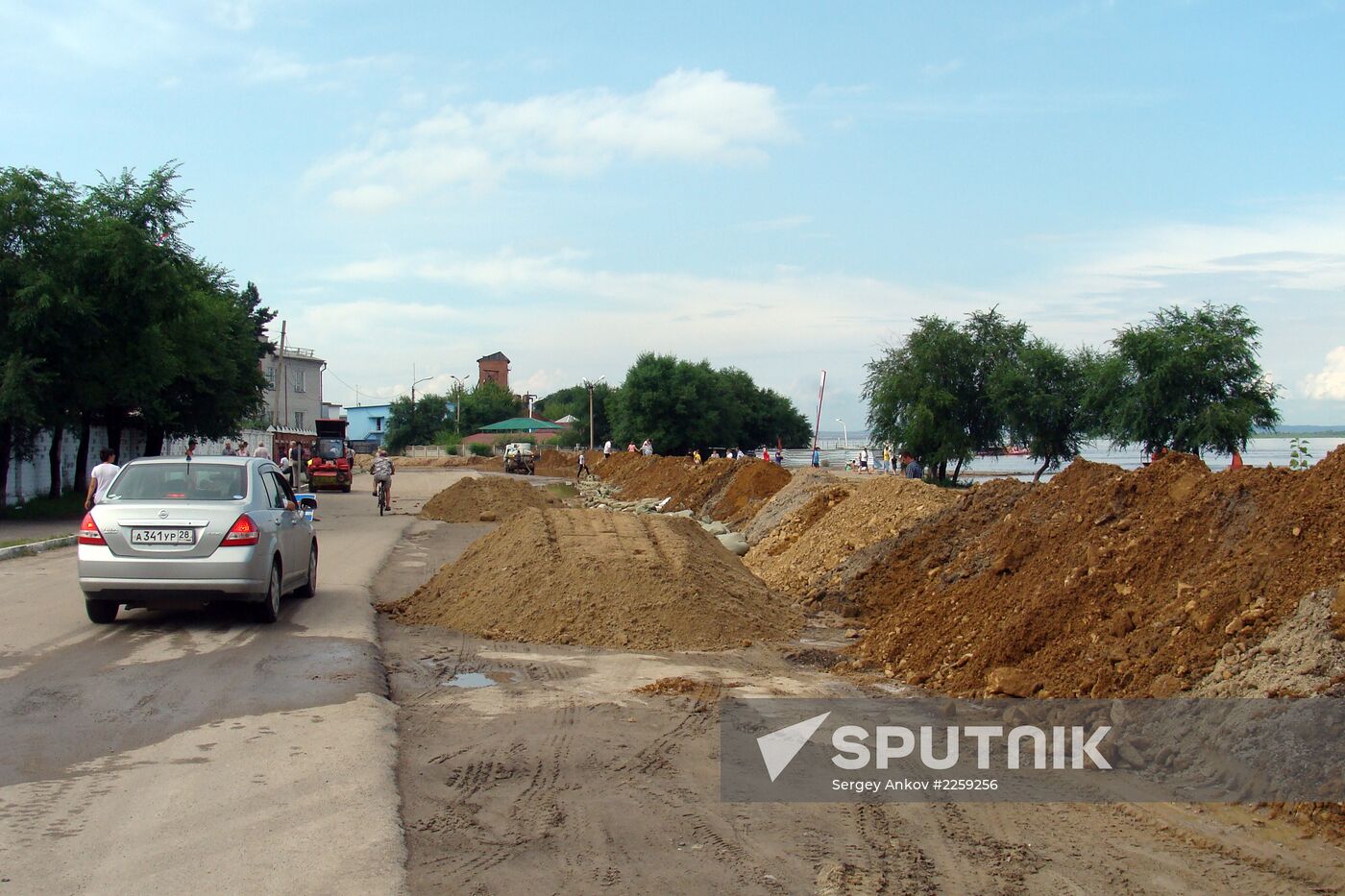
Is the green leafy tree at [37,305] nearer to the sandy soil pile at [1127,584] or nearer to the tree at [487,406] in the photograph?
the sandy soil pile at [1127,584]

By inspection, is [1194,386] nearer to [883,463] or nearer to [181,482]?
[883,463]

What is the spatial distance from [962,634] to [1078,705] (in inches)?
86.6

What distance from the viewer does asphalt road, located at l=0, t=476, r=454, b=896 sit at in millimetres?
4730

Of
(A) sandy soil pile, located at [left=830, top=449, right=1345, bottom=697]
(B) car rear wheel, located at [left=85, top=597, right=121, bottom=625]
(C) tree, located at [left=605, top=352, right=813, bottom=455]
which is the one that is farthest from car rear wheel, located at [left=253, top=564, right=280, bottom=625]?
Answer: (C) tree, located at [left=605, top=352, right=813, bottom=455]

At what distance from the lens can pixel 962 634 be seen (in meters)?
9.93

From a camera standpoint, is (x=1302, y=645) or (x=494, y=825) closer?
(x=494, y=825)

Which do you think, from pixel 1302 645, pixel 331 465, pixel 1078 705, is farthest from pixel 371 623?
pixel 331 465

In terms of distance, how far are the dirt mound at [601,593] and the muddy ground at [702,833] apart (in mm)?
3231

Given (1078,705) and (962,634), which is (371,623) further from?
(1078,705)

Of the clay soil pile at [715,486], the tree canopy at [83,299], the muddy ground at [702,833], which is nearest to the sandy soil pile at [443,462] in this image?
the clay soil pile at [715,486]

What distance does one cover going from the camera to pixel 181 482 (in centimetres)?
1093

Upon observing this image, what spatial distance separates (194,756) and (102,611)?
498 centimetres

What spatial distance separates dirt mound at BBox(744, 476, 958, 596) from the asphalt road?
25.4 feet

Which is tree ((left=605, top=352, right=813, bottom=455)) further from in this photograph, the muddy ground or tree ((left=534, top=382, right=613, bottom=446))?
the muddy ground
